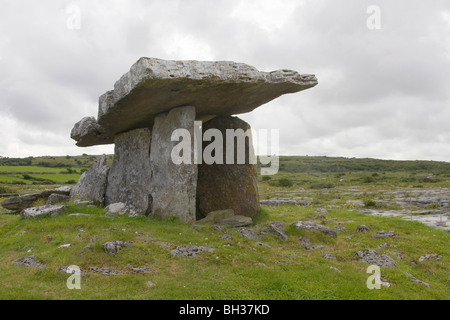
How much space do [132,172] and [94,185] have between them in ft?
7.88

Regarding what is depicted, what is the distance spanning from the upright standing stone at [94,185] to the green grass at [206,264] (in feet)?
11.4

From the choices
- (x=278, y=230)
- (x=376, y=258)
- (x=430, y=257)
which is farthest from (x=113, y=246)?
(x=430, y=257)

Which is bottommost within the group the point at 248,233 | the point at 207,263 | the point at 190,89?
the point at 207,263

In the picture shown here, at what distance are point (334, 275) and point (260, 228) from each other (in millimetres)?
4221

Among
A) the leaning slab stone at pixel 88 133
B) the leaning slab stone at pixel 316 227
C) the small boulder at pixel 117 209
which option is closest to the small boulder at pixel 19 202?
the leaning slab stone at pixel 88 133

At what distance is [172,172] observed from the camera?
1066 centimetres

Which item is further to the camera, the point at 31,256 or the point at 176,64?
the point at 176,64

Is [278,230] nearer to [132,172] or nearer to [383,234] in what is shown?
[383,234]

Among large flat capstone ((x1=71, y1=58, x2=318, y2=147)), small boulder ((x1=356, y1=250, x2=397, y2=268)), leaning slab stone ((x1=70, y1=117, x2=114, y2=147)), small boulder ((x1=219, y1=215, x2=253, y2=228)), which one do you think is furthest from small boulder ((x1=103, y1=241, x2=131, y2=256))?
leaning slab stone ((x1=70, y1=117, x2=114, y2=147))

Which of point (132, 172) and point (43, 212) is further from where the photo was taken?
point (132, 172)

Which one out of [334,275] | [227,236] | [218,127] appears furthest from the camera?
[218,127]

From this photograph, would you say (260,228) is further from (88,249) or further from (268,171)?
(268,171)

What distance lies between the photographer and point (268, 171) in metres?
49.1
